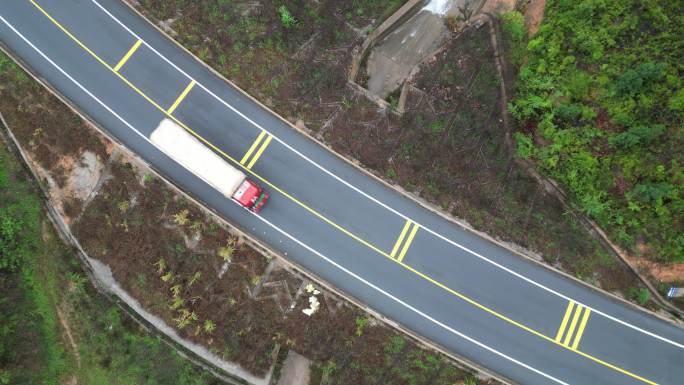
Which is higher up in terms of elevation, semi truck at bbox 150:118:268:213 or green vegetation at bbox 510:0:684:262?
green vegetation at bbox 510:0:684:262

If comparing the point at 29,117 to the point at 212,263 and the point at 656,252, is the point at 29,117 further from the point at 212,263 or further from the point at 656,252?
the point at 656,252

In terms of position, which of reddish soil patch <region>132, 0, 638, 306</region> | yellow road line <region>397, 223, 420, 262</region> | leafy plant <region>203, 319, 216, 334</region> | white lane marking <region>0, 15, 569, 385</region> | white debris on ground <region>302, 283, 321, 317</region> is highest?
reddish soil patch <region>132, 0, 638, 306</region>

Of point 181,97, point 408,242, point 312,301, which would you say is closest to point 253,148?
point 181,97

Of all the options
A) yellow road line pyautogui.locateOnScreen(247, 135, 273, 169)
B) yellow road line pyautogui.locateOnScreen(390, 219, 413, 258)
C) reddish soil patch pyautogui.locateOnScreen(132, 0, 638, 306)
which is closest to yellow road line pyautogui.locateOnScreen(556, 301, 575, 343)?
reddish soil patch pyautogui.locateOnScreen(132, 0, 638, 306)

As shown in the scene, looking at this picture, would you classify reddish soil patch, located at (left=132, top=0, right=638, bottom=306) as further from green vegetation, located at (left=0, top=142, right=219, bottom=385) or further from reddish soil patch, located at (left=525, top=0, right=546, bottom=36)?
green vegetation, located at (left=0, top=142, right=219, bottom=385)

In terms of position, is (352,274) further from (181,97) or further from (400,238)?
(181,97)

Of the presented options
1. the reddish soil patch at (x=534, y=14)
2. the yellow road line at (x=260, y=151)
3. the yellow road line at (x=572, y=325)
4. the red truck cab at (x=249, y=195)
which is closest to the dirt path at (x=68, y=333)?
the red truck cab at (x=249, y=195)
